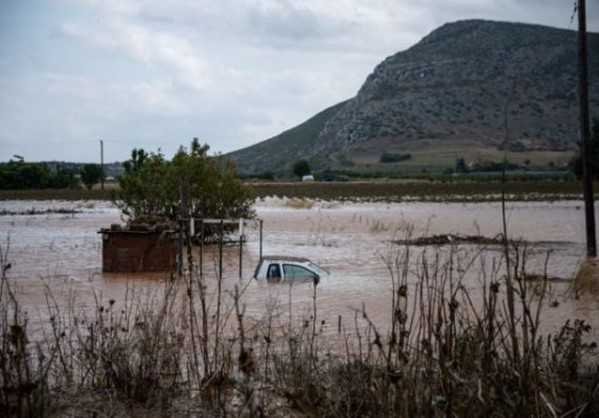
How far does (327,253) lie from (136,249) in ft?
24.8

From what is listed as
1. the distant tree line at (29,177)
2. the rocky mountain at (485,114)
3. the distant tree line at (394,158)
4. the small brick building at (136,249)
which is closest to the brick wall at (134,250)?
the small brick building at (136,249)

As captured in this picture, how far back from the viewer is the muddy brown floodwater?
16.5m

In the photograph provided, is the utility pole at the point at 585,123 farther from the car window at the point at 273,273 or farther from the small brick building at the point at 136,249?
the small brick building at the point at 136,249

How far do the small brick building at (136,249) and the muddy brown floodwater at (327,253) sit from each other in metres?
0.63

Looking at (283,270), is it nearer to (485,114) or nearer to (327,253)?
(327,253)

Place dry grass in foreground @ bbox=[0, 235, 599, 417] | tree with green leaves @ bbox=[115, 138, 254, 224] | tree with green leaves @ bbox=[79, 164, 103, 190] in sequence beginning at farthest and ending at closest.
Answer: tree with green leaves @ bbox=[79, 164, 103, 190] → tree with green leaves @ bbox=[115, 138, 254, 224] → dry grass in foreground @ bbox=[0, 235, 599, 417]

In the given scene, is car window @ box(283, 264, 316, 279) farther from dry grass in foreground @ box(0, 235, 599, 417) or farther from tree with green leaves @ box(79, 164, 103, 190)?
tree with green leaves @ box(79, 164, 103, 190)

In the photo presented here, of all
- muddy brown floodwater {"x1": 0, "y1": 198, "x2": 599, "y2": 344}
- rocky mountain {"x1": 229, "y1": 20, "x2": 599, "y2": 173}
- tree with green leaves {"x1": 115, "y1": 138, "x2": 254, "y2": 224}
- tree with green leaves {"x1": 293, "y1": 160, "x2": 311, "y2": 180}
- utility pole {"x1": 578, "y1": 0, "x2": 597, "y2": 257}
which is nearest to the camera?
muddy brown floodwater {"x1": 0, "y1": 198, "x2": 599, "y2": 344}

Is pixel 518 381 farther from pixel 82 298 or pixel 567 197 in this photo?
pixel 567 197

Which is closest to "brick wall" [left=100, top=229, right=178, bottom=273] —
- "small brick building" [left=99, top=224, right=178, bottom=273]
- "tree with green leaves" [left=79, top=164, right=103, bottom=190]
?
"small brick building" [left=99, top=224, right=178, bottom=273]

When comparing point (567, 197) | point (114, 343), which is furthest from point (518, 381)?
point (567, 197)

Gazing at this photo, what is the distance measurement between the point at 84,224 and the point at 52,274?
68.8 ft

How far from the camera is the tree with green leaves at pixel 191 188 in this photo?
107ft

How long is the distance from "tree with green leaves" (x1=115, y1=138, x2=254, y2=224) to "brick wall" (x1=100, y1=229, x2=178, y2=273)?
9324mm
